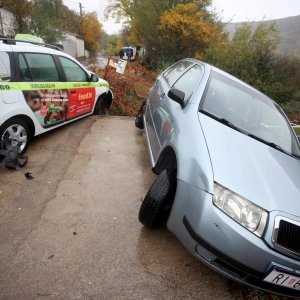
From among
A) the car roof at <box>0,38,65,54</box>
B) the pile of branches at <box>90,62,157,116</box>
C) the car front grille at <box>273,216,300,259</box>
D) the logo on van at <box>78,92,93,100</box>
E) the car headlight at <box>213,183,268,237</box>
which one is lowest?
the pile of branches at <box>90,62,157,116</box>

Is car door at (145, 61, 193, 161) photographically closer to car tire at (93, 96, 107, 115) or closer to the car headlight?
the car headlight

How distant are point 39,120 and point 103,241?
244 centimetres

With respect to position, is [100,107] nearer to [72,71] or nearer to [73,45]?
[72,71]

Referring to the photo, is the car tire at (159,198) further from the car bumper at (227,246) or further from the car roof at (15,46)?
the car roof at (15,46)

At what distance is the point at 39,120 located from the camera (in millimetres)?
4188

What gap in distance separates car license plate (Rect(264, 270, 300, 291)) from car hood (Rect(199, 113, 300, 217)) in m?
0.41

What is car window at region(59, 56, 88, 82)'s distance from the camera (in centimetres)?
476

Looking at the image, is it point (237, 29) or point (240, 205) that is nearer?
point (240, 205)

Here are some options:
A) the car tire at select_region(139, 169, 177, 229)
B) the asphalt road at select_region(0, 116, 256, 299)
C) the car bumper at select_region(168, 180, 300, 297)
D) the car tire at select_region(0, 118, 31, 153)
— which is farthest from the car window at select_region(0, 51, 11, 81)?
the car bumper at select_region(168, 180, 300, 297)

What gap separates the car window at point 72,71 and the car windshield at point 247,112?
2674 mm

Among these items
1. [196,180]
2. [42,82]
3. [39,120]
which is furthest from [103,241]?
[42,82]

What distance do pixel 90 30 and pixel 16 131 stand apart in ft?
172

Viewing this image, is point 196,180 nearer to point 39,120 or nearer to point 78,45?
point 39,120

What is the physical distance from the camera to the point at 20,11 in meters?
21.7
